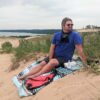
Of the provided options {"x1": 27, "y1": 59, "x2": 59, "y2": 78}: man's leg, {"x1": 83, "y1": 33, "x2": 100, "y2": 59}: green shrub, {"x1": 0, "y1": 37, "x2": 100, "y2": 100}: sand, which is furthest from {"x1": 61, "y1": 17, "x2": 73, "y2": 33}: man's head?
{"x1": 0, "y1": 37, "x2": 100, "y2": 100}: sand

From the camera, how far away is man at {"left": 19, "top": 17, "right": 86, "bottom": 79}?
9.07m

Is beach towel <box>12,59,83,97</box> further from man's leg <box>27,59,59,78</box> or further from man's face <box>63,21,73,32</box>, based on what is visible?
man's face <box>63,21,73,32</box>

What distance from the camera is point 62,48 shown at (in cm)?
934

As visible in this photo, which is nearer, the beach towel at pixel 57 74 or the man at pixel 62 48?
the beach towel at pixel 57 74

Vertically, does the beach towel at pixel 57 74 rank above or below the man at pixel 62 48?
below

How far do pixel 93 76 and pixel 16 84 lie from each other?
241 centimetres

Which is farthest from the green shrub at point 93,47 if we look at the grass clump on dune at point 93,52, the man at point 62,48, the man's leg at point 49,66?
the man's leg at point 49,66

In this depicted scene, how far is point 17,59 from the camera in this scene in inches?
482

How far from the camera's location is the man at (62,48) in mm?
9070

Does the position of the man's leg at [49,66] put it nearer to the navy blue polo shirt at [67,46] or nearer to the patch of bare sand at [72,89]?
the navy blue polo shirt at [67,46]

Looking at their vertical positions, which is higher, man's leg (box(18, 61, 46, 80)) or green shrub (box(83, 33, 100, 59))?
green shrub (box(83, 33, 100, 59))

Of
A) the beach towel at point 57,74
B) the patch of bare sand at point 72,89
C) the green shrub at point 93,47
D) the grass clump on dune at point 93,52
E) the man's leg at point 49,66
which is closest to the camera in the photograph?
the patch of bare sand at point 72,89

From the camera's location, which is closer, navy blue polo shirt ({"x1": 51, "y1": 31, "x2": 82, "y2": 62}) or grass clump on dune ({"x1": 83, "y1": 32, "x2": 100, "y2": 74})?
grass clump on dune ({"x1": 83, "y1": 32, "x2": 100, "y2": 74})

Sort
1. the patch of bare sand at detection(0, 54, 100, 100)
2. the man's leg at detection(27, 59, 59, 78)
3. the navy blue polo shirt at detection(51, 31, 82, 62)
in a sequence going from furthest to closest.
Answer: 1. the navy blue polo shirt at detection(51, 31, 82, 62)
2. the man's leg at detection(27, 59, 59, 78)
3. the patch of bare sand at detection(0, 54, 100, 100)
